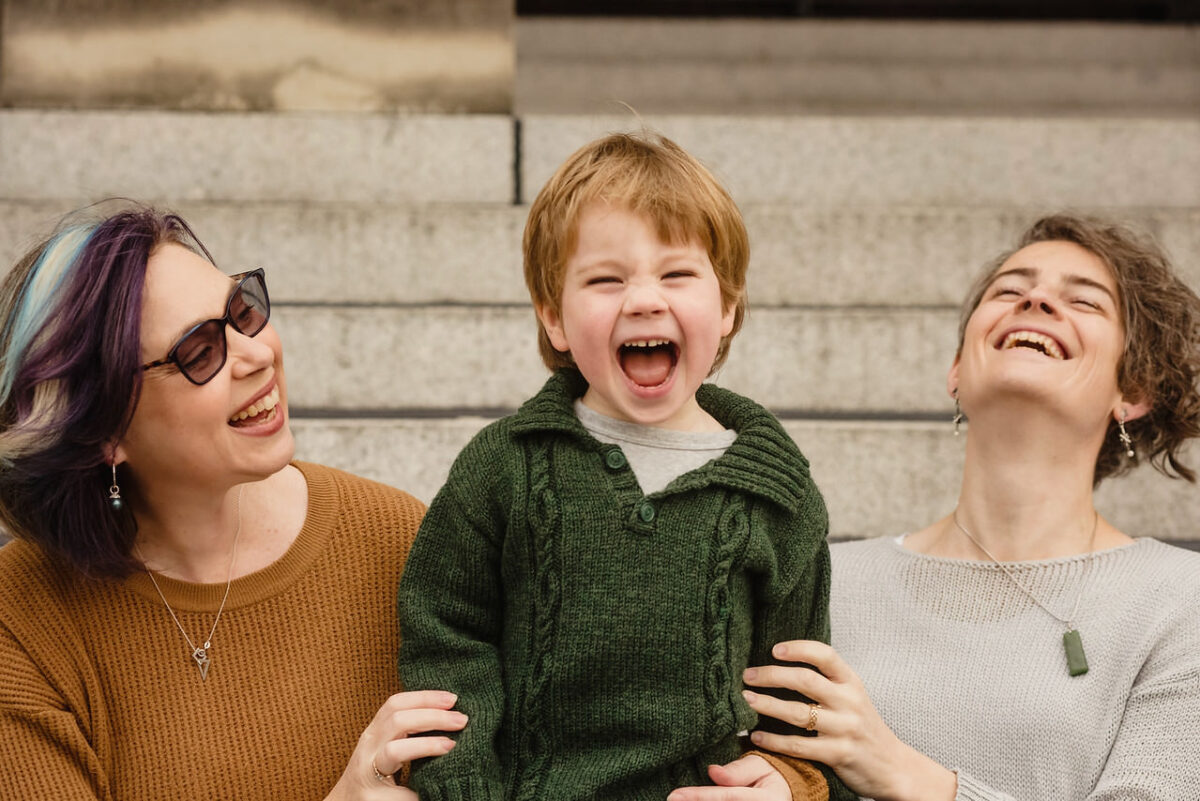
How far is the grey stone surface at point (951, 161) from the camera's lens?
4008 millimetres

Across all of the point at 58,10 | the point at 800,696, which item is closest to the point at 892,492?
the point at 800,696

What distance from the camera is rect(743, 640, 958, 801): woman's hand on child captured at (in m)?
1.68

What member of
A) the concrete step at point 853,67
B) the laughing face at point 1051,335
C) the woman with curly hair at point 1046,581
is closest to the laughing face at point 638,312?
the woman with curly hair at point 1046,581

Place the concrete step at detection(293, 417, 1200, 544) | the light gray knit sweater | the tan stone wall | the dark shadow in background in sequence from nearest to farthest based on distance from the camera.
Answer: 1. the light gray knit sweater
2. the concrete step at detection(293, 417, 1200, 544)
3. the tan stone wall
4. the dark shadow in background

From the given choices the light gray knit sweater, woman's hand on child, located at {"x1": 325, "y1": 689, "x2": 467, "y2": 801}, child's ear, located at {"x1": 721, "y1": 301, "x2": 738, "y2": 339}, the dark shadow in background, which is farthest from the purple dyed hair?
the dark shadow in background

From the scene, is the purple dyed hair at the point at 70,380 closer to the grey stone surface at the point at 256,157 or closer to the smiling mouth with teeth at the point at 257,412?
the smiling mouth with teeth at the point at 257,412

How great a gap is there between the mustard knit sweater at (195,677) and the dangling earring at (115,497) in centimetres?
12

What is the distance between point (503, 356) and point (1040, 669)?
164 cm

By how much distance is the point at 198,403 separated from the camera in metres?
1.69

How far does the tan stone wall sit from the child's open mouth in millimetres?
2629

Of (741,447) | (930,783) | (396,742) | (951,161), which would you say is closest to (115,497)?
(396,742)

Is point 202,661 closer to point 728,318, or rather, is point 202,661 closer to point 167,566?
point 167,566

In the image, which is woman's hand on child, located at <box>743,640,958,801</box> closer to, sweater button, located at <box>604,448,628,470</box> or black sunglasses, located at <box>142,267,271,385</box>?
sweater button, located at <box>604,448,628,470</box>

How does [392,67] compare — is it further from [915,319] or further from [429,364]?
[915,319]
